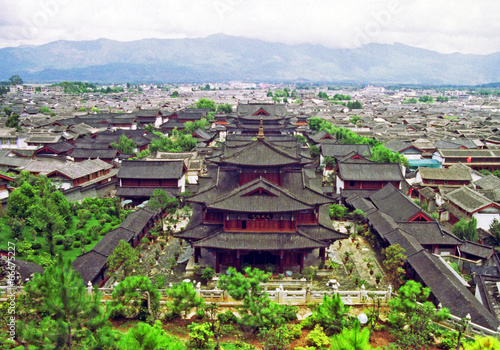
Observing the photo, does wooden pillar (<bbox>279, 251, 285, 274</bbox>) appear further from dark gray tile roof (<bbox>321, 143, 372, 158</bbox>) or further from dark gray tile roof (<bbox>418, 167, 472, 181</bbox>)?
dark gray tile roof (<bbox>321, 143, 372, 158</bbox>)

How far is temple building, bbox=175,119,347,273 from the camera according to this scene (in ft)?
86.5

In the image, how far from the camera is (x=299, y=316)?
73.1 feet

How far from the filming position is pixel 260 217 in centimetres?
2700

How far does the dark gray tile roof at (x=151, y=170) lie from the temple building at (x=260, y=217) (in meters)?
16.7

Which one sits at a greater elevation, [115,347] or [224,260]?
[115,347]

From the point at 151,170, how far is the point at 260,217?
23.5 metres

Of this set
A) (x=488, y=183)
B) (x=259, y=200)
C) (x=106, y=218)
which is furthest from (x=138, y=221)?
(x=488, y=183)

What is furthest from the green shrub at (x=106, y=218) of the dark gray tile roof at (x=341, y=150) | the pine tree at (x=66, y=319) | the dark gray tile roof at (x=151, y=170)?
the dark gray tile roof at (x=341, y=150)

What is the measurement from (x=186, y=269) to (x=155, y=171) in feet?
67.6

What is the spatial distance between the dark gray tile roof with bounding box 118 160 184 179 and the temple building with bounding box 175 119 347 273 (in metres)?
16.7

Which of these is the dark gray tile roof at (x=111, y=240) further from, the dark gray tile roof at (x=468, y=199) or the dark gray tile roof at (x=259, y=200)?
the dark gray tile roof at (x=468, y=199)

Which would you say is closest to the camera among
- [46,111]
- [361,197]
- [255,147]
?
[255,147]

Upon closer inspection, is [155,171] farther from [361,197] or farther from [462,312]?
[462,312]

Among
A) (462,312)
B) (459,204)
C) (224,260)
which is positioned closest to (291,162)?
(224,260)
